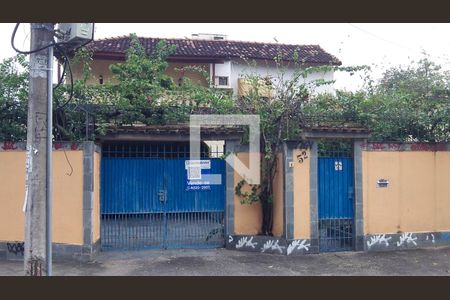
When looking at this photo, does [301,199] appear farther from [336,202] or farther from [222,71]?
[222,71]

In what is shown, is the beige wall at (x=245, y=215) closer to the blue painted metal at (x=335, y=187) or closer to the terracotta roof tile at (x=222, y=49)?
the blue painted metal at (x=335, y=187)

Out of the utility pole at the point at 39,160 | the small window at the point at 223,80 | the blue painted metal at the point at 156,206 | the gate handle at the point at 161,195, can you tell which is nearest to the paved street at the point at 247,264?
the blue painted metal at the point at 156,206

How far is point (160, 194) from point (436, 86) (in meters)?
6.58

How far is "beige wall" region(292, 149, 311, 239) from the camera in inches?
349

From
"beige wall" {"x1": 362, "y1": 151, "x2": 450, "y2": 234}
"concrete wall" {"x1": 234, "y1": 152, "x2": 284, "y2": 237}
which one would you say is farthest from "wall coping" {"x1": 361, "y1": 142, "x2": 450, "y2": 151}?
"concrete wall" {"x1": 234, "y1": 152, "x2": 284, "y2": 237}

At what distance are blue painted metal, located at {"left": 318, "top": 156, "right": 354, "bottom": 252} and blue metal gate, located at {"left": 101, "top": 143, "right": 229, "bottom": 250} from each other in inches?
81.3

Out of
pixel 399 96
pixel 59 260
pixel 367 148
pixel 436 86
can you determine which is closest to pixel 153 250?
pixel 59 260

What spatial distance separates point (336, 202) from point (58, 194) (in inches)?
216

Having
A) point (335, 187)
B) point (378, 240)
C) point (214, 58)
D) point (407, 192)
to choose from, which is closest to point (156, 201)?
point (335, 187)

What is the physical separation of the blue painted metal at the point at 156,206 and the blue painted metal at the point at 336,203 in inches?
81.3

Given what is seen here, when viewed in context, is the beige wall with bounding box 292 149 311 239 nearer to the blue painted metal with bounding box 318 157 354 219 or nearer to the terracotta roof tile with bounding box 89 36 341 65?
the blue painted metal with bounding box 318 157 354 219

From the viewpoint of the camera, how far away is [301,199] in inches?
351

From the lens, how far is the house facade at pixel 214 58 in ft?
52.4

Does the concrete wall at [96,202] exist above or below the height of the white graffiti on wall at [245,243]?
above
